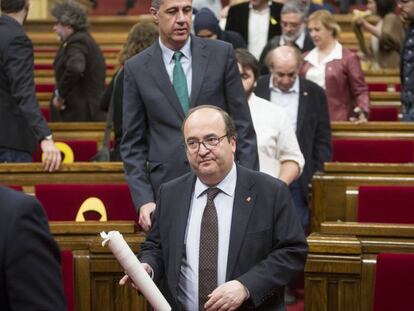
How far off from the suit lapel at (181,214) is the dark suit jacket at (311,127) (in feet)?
7.43

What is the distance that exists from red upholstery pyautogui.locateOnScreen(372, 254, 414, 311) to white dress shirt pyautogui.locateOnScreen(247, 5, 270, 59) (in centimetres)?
425

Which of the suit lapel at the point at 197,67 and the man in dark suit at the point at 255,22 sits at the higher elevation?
the suit lapel at the point at 197,67

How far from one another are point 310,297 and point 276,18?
4.27 m

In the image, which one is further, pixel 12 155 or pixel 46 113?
pixel 46 113

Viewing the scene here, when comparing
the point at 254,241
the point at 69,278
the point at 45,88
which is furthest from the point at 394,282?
the point at 45,88

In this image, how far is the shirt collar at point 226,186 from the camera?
3.52 metres

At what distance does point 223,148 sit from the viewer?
3.48m

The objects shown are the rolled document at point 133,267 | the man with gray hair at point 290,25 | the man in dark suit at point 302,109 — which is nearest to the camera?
the rolled document at point 133,267

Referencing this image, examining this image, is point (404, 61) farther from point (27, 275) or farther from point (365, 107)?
point (27, 275)

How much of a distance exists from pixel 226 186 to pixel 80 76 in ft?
13.4

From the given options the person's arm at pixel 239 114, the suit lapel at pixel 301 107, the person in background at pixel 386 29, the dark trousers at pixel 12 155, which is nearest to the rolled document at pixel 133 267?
the person's arm at pixel 239 114

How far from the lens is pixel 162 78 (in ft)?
13.8

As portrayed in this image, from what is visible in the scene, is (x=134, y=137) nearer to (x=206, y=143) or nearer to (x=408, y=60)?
(x=206, y=143)

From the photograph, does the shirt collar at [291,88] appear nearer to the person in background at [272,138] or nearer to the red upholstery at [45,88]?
the person in background at [272,138]
